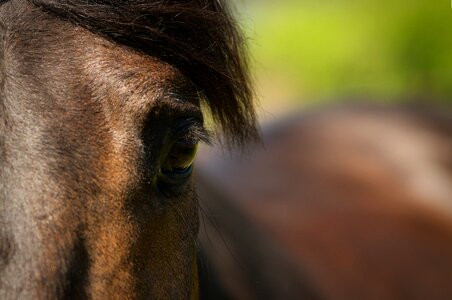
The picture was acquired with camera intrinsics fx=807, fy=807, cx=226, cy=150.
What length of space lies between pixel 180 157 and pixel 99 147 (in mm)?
274

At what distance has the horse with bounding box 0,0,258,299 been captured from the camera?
173 centimetres

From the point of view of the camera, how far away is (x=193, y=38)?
2199mm

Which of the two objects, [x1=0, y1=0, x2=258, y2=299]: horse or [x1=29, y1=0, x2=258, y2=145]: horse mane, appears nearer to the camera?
[x1=0, y1=0, x2=258, y2=299]: horse

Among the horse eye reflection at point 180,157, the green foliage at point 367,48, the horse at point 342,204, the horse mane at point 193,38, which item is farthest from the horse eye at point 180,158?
the green foliage at point 367,48

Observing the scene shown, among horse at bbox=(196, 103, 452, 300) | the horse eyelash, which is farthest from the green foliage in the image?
the horse eyelash

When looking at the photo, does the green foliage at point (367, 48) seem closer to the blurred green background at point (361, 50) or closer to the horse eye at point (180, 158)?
the blurred green background at point (361, 50)

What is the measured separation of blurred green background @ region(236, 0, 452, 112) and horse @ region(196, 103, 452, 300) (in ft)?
13.3

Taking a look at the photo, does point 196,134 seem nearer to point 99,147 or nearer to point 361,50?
point 99,147

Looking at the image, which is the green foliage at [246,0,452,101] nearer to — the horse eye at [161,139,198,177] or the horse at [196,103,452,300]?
the horse at [196,103,452,300]

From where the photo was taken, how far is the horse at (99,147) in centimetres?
173

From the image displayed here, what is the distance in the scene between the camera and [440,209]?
4641mm

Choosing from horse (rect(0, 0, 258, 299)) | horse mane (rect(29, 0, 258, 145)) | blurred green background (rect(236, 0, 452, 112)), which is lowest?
horse (rect(0, 0, 258, 299))

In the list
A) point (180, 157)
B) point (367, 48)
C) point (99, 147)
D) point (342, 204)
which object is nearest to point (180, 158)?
point (180, 157)

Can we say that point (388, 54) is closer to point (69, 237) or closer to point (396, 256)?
point (396, 256)
